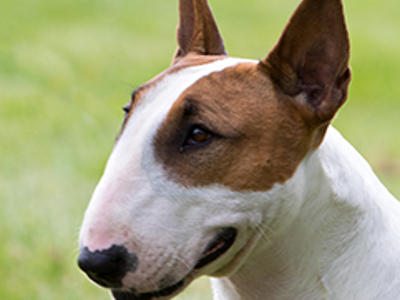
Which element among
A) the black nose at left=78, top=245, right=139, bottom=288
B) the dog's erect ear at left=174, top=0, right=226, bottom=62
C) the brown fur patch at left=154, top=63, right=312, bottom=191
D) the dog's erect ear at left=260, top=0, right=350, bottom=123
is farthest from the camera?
the dog's erect ear at left=174, top=0, right=226, bottom=62

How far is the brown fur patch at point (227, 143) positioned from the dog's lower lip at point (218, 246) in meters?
0.17

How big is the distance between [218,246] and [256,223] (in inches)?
6.3

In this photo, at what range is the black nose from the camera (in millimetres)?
2355

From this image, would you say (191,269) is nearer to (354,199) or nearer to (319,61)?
(354,199)

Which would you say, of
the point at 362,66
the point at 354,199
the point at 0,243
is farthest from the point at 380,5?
the point at 354,199

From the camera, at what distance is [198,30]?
3.09 m

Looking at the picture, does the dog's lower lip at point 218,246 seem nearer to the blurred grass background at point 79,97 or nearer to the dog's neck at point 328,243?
the dog's neck at point 328,243

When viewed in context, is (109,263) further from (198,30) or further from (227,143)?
(198,30)

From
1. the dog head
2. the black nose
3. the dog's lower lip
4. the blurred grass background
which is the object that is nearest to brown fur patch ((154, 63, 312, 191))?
the dog head

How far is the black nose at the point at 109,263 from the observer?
2355 millimetres

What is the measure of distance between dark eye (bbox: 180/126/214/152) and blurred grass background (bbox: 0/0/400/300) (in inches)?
21.9

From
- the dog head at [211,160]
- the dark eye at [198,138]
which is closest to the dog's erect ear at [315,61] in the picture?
the dog head at [211,160]

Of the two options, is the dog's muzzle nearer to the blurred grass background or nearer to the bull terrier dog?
the bull terrier dog

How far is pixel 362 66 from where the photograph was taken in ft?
33.8
